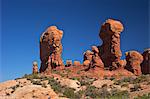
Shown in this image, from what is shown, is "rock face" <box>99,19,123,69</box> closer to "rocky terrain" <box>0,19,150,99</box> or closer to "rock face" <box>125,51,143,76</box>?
"rocky terrain" <box>0,19,150,99</box>

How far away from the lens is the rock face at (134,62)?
46.0 meters

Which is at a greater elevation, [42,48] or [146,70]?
[42,48]

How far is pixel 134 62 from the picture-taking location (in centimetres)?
4653

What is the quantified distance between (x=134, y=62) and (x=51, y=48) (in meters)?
14.1

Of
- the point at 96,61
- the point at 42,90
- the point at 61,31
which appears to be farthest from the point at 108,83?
the point at 61,31

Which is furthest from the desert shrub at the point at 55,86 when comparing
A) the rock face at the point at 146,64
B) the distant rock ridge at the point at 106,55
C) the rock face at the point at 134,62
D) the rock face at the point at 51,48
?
the rock face at the point at 146,64

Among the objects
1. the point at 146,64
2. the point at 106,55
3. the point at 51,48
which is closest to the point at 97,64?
the point at 106,55

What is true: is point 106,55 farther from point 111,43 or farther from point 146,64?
point 146,64

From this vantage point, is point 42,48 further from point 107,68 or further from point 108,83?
point 108,83

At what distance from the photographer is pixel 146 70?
47656 millimetres

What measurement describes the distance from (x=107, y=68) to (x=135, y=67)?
4534 millimetres

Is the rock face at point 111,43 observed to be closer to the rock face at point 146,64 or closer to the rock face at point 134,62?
the rock face at point 134,62

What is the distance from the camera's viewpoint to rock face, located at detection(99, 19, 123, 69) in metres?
45.2

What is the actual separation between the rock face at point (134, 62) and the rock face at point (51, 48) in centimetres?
1104
